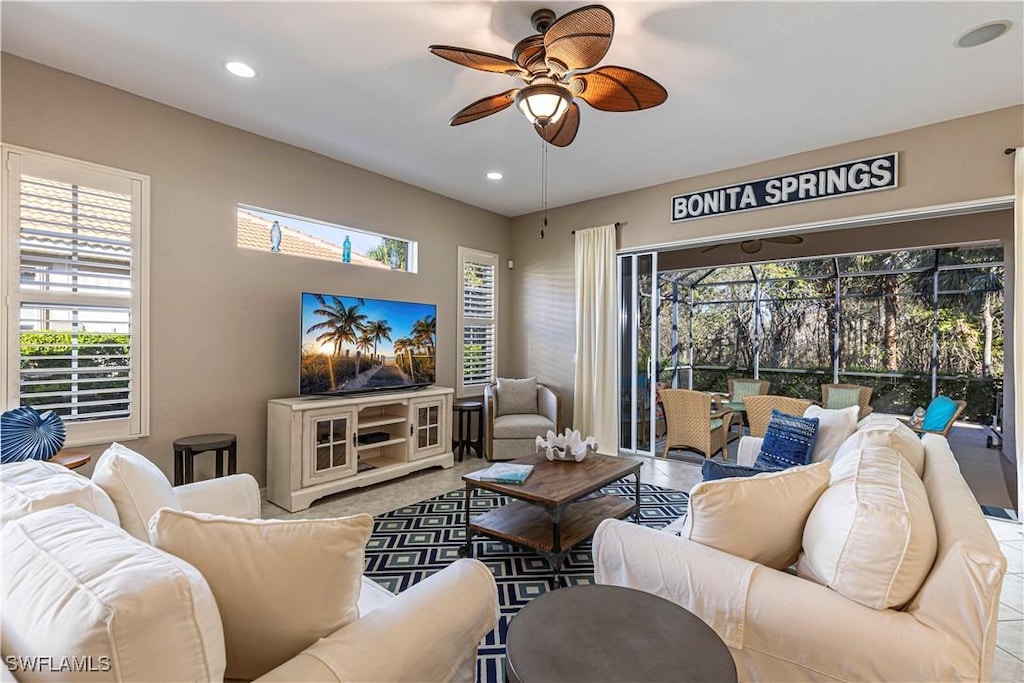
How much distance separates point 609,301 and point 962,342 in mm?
5167

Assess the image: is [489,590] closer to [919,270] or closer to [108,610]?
[108,610]

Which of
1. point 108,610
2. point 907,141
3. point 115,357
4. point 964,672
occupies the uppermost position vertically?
point 907,141

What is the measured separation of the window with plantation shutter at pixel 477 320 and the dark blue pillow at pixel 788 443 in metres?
3.34

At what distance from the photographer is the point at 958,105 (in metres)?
3.12

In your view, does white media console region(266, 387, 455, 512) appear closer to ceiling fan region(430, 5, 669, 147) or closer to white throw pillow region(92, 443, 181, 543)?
white throw pillow region(92, 443, 181, 543)

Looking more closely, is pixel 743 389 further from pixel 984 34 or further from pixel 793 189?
pixel 984 34

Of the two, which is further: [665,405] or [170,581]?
[665,405]

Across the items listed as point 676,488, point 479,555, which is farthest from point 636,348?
point 479,555

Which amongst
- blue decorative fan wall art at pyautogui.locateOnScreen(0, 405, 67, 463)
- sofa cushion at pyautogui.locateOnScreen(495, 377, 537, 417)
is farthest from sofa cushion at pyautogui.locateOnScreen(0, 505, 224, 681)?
sofa cushion at pyautogui.locateOnScreen(495, 377, 537, 417)

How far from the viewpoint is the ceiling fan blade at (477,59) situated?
204cm

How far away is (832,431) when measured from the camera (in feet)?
9.32

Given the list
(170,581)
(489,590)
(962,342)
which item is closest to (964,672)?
(489,590)

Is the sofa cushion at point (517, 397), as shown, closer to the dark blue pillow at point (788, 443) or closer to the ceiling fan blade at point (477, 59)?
the dark blue pillow at point (788, 443)

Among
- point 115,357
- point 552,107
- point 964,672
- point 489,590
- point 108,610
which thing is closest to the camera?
point 108,610
